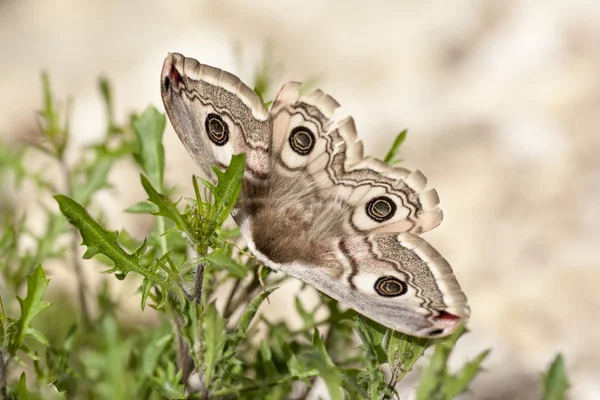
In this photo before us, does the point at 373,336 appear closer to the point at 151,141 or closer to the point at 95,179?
the point at 151,141

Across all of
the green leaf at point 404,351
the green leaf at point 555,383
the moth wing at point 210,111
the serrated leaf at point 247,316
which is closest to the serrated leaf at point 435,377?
the green leaf at point 404,351

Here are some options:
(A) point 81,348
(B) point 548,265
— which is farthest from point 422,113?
(A) point 81,348

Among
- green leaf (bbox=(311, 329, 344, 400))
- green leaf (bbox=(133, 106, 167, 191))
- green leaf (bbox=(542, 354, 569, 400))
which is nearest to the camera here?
green leaf (bbox=(311, 329, 344, 400))

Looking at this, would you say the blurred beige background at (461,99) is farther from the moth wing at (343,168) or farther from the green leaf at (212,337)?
the green leaf at (212,337)

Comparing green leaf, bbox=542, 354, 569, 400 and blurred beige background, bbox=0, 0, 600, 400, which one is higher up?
blurred beige background, bbox=0, 0, 600, 400

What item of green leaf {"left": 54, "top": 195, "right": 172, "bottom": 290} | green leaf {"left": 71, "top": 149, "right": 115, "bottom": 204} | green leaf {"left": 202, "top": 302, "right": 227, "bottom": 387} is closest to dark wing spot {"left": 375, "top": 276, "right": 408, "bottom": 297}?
green leaf {"left": 202, "top": 302, "right": 227, "bottom": 387}

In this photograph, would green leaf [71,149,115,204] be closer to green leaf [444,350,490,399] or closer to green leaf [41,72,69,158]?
green leaf [41,72,69,158]
